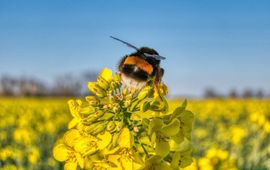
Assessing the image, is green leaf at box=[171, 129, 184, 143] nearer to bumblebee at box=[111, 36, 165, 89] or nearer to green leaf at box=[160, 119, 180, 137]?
green leaf at box=[160, 119, 180, 137]

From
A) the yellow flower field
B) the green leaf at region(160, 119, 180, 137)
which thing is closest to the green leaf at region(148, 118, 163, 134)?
the green leaf at region(160, 119, 180, 137)

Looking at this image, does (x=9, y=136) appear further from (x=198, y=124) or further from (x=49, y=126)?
(x=198, y=124)

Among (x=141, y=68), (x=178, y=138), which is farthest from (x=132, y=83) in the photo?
(x=178, y=138)

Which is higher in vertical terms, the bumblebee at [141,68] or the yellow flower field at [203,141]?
the bumblebee at [141,68]

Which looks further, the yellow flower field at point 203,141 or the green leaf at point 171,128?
the yellow flower field at point 203,141

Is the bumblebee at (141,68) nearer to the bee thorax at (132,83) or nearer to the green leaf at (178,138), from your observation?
the bee thorax at (132,83)

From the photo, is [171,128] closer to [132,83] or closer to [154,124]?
[154,124]

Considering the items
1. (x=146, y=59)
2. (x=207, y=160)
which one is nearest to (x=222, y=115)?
(x=207, y=160)

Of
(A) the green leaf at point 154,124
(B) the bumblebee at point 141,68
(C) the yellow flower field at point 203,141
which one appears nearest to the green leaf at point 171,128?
(A) the green leaf at point 154,124
